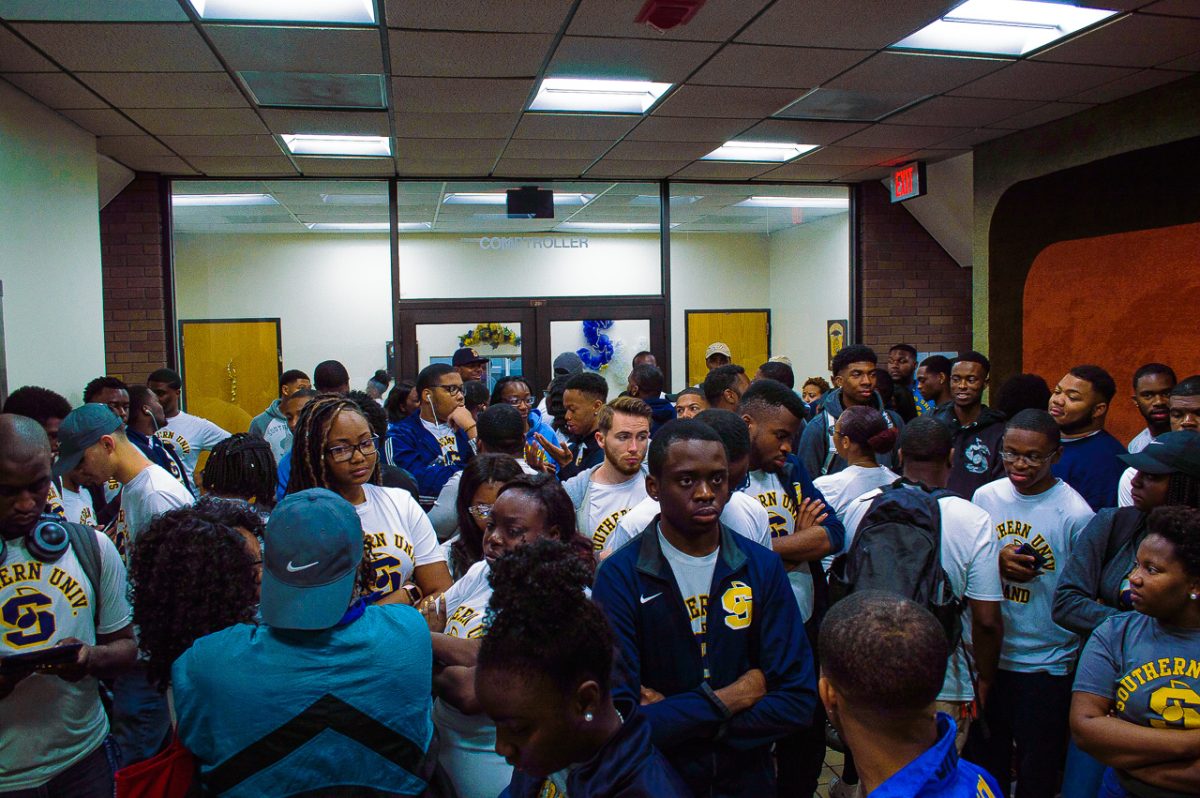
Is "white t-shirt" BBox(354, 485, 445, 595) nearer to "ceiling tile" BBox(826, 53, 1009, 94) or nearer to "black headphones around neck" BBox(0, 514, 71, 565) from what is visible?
"black headphones around neck" BBox(0, 514, 71, 565)

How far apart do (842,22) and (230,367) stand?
6.30 metres

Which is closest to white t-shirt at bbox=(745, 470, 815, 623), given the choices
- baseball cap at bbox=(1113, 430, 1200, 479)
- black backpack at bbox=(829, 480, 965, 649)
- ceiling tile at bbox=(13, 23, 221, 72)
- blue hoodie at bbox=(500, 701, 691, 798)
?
black backpack at bbox=(829, 480, 965, 649)

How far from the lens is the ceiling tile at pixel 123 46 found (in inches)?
154

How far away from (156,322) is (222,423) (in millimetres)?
1128

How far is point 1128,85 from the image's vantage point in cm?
534

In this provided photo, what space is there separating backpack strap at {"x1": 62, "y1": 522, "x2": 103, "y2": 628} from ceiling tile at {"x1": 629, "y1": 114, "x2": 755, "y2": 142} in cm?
450

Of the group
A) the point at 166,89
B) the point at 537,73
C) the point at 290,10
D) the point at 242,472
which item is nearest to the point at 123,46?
the point at 166,89

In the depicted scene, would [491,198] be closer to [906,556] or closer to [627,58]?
[627,58]

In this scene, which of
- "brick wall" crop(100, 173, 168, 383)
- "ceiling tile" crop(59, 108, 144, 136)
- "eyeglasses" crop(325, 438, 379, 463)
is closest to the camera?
"eyeglasses" crop(325, 438, 379, 463)

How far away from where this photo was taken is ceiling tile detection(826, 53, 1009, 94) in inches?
185

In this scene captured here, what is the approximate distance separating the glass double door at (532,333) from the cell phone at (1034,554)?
5.63m

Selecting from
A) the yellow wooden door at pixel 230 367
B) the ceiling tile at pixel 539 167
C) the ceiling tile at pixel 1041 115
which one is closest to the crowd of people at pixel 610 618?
the ceiling tile at pixel 1041 115

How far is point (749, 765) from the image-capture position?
1.97 m

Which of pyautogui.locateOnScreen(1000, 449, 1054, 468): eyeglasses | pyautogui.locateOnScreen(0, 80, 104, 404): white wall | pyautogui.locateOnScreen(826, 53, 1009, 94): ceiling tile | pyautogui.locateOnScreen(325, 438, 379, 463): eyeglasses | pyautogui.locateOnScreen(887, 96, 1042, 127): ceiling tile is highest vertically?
pyautogui.locateOnScreen(887, 96, 1042, 127): ceiling tile
